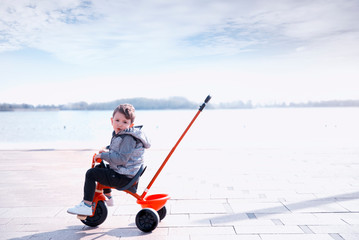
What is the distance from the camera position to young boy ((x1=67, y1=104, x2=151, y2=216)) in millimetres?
3297

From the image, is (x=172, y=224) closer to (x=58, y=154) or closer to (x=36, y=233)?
(x=36, y=233)

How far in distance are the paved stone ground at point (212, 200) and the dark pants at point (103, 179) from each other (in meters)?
0.46

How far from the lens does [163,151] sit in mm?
9992

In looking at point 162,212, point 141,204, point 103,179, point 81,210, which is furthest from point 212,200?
point 81,210

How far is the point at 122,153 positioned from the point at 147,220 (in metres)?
0.77

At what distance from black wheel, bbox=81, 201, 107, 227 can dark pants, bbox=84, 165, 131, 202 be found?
20cm

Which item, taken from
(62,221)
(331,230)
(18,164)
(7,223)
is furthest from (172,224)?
(18,164)

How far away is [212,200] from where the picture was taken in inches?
179

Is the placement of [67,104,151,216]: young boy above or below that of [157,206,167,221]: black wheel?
above

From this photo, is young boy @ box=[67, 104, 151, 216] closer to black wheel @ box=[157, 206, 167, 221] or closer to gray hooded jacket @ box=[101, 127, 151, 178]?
gray hooded jacket @ box=[101, 127, 151, 178]

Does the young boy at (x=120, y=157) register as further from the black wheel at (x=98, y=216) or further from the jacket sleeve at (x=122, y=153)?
the black wheel at (x=98, y=216)

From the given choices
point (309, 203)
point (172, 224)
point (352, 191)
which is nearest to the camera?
point (172, 224)

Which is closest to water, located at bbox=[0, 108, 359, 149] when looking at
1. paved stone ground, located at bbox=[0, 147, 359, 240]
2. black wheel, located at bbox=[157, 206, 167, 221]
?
paved stone ground, located at bbox=[0, 147, 359, 240]

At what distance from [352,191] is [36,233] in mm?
4420
